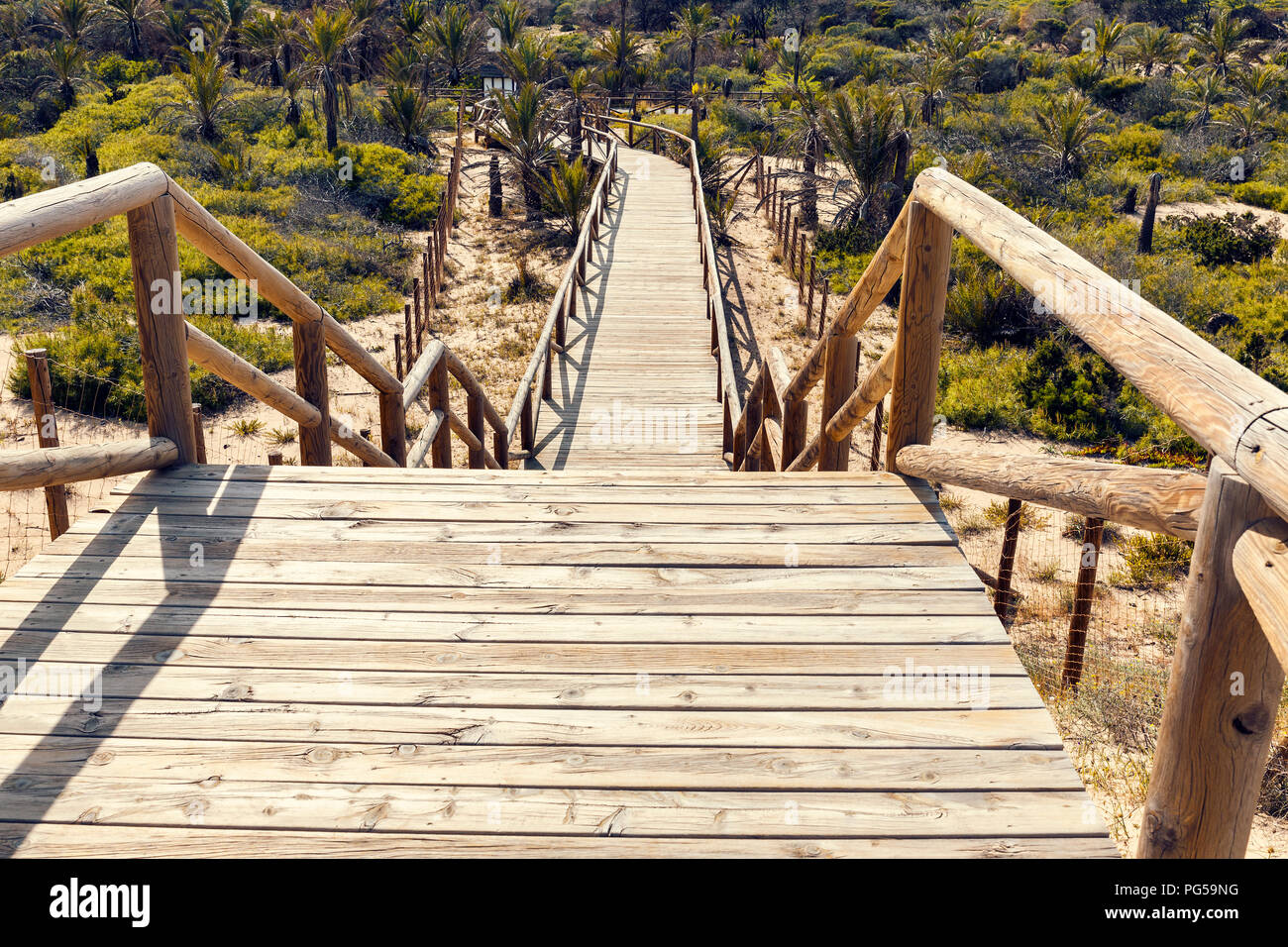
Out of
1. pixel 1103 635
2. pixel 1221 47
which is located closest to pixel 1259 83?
pixel 1221 47

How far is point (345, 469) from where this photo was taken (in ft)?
12.5

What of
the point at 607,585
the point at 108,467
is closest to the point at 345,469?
the point at 108,467

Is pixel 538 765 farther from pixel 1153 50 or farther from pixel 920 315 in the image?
pixel 1153 50

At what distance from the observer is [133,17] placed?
28.2m

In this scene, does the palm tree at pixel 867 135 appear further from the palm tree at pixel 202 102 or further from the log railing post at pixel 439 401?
the log railing post at pixel 439 401

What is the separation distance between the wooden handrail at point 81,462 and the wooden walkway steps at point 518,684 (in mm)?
116

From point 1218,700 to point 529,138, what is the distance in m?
21.1

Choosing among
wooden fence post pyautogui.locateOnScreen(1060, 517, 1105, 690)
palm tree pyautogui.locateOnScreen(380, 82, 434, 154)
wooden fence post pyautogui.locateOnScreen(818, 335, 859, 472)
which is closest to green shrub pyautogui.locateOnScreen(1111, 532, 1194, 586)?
wooden fence post pyautogui.locateOnScreen(1060, 517, 1105, 690)

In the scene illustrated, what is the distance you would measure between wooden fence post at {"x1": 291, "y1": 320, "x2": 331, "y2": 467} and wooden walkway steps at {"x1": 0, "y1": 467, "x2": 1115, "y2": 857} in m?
1.08

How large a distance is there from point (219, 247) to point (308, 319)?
73 centimetres

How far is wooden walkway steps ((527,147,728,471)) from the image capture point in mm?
8852

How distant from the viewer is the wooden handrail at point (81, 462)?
2.75 metres

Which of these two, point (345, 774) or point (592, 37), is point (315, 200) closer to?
point (345, 774)

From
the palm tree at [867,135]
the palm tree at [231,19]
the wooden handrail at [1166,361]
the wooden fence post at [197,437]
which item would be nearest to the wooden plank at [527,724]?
the wooden handrail at [1166,361]
